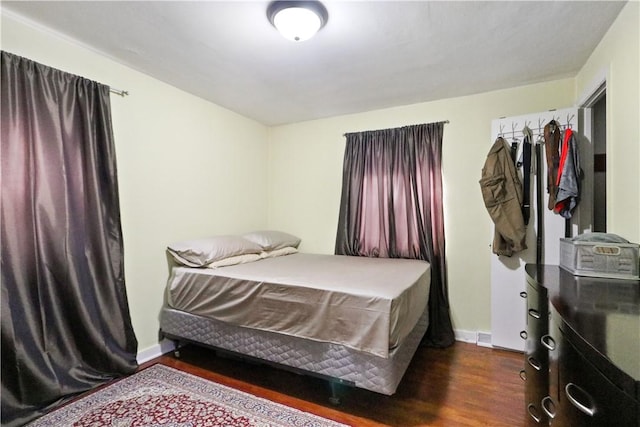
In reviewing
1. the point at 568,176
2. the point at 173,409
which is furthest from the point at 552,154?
Result: the point at 173,409

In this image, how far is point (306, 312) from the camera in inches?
76.6

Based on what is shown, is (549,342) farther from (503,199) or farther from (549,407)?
(503,199)

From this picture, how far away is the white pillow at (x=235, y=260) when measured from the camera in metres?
2.55

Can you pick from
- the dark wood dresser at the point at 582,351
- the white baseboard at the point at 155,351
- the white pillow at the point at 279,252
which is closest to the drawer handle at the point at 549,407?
the dark wood dresser at the point at 582,351

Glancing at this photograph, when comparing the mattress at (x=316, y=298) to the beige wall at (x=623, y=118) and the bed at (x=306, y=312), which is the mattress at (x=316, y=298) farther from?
the beige wall at (x=623, y=118)

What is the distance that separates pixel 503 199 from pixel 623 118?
3.24ft

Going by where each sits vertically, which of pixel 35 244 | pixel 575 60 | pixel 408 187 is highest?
pixel 575 60

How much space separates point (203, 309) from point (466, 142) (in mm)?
2913

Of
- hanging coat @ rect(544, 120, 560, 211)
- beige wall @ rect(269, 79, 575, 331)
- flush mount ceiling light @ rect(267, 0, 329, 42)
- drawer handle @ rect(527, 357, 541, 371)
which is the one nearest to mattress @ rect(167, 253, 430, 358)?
A: beige wall @ rect(269, 79, 575, 331)

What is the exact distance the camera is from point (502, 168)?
260cm

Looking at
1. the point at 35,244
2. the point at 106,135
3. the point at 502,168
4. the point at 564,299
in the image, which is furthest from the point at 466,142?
the point at 35,244

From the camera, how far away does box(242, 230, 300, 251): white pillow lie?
323cm

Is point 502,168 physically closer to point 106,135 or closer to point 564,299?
point 564,299

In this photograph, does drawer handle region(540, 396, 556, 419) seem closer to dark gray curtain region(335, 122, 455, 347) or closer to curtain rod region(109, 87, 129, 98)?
dark gray curtain region(335, 122, 455, 347)
